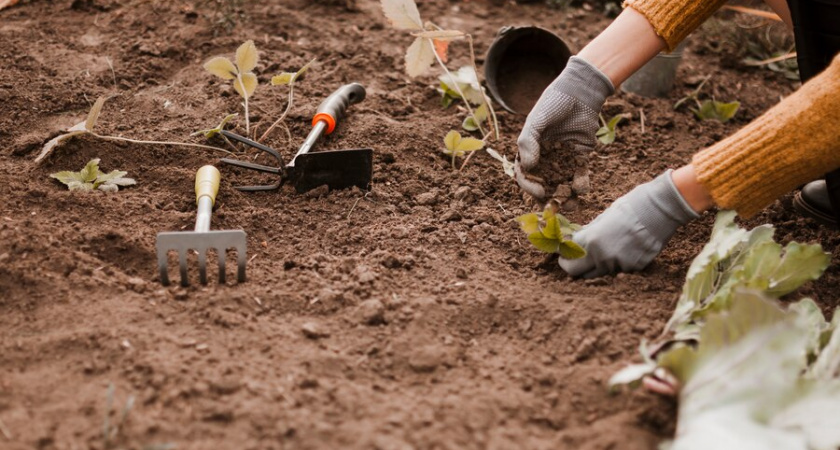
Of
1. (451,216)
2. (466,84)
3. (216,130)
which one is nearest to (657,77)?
(466,84)

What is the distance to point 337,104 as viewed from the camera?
268 cm

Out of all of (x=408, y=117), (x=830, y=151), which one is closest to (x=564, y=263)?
(x=830, y=151)

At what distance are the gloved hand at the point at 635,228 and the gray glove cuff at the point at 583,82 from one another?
1.28ft

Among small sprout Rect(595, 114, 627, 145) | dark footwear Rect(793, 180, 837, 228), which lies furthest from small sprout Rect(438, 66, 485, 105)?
dark footwear Rect(793, 180, 837, 228)

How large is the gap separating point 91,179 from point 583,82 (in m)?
1.45

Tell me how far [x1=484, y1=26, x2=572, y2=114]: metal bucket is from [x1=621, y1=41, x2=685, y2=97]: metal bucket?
343 mm

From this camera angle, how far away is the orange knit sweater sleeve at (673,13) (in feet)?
7.17

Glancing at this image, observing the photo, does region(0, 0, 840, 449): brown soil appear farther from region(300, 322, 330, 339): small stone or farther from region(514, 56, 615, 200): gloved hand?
region(514, 56, 615, 200): gloved hand

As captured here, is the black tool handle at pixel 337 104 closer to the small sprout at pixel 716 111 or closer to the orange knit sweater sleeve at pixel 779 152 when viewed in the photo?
the orange knit sweater sleeve at pixel 779 152

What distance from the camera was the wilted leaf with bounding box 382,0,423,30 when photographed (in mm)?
2443

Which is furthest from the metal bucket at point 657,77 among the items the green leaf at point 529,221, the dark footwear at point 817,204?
the green leaf at point 529,221

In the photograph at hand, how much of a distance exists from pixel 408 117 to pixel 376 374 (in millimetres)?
1421

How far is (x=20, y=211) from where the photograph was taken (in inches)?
84.7

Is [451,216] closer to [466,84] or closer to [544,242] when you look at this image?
[544,242]
